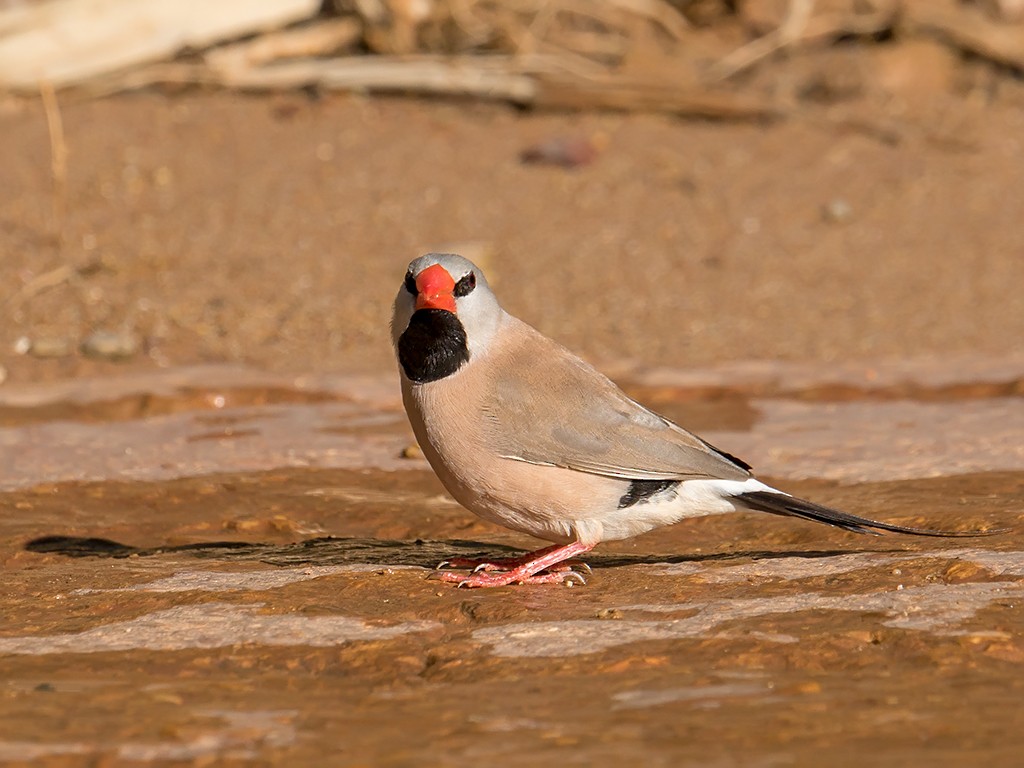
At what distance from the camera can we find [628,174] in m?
9.80

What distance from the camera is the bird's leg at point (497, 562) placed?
4633 mm

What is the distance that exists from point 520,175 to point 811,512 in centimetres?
574

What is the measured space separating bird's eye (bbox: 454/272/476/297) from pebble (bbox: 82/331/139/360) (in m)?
3.28

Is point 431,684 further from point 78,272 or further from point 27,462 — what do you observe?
point 78,272

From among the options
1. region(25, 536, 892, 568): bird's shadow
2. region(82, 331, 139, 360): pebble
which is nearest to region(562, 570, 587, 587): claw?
region(25, 536, 892, 568): bird's shadow

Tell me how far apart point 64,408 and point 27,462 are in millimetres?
835

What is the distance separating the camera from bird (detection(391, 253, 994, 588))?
4.40 m

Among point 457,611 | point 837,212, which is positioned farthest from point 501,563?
point 837,212

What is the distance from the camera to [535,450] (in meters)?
4.42

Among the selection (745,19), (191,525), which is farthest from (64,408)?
(745,19)

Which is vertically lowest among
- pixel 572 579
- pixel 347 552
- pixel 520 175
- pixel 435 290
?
pixel 572 579

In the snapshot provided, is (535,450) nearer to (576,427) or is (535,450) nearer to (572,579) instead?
(576,427)

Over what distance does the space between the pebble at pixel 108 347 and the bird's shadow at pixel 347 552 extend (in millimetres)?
2467

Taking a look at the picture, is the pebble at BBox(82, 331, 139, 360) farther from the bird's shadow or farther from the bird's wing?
the bird's wing
